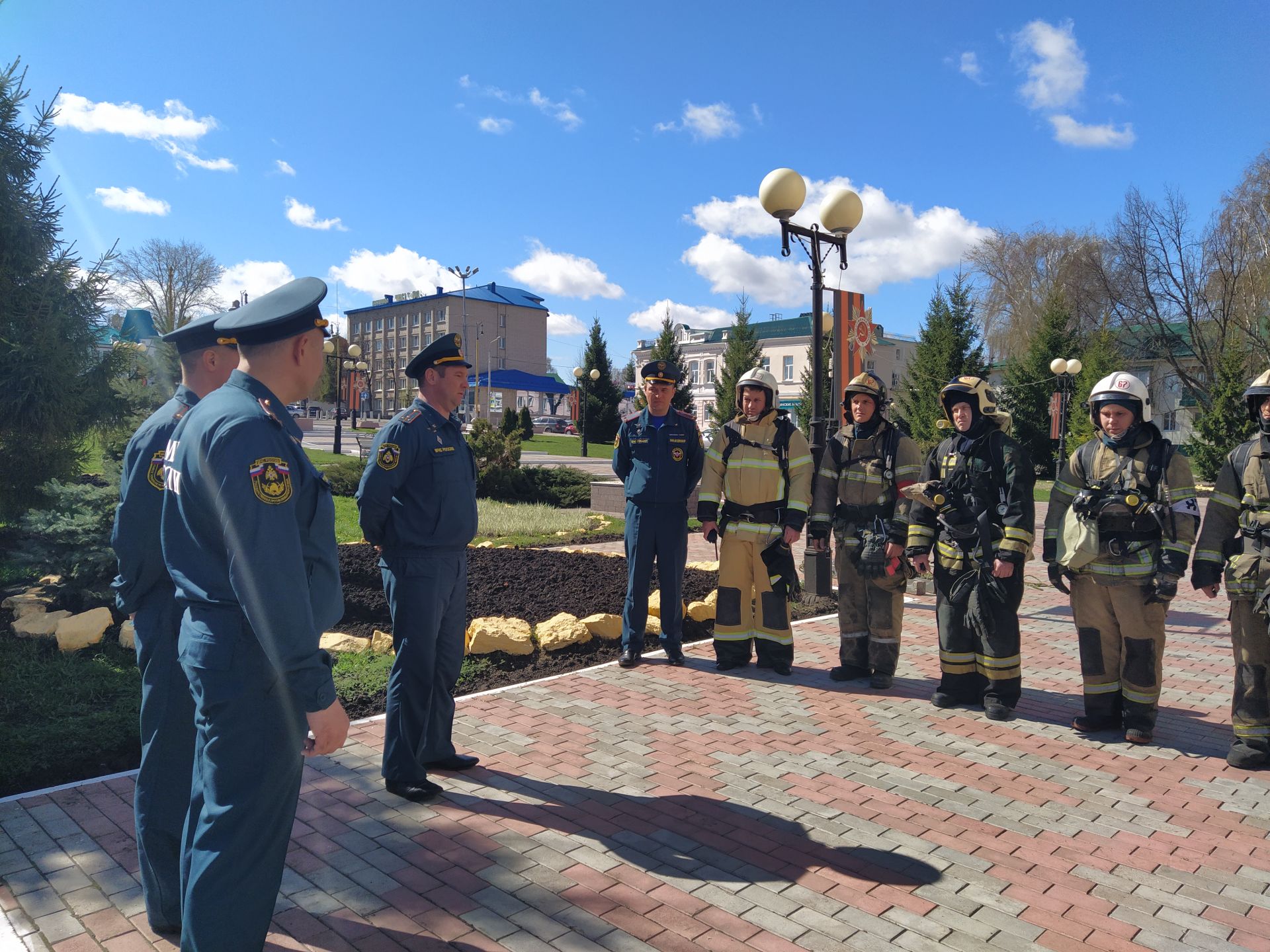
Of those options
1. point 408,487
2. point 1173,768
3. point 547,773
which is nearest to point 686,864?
point 547,773

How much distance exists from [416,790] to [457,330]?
93792 mm

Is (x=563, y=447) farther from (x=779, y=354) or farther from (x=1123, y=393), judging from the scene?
(x=1123, y=393)

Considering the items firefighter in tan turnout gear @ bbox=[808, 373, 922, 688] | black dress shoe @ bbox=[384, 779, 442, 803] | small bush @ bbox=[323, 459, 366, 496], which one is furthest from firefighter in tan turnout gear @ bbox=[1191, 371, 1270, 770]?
small bush @ bbox=[323, 459, 366, 496]

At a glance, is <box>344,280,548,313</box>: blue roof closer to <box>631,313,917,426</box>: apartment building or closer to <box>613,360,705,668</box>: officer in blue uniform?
<box>631,313,917,426</box>: apartment building

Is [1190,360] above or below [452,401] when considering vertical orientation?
above

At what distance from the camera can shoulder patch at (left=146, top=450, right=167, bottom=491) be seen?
10.6 ft

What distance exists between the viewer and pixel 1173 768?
486 centimetres

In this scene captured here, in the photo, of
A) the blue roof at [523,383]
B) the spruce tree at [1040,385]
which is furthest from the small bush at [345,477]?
the blue roof at [523,383]

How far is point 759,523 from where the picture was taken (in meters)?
6.66

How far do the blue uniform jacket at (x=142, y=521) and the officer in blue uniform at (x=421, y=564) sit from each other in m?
1.12

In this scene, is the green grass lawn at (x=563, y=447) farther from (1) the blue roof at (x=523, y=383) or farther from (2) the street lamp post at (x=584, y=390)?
(1) the blue roof at (x=523, y=383)

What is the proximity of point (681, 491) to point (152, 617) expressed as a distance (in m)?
4.36

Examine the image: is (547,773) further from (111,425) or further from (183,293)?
(183,293)

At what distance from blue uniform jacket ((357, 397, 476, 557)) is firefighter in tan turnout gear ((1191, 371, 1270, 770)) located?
13.6 ft
